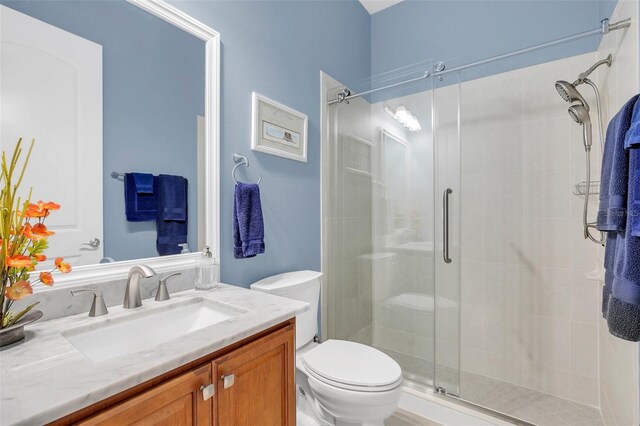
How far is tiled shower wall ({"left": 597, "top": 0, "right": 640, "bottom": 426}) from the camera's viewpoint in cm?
123

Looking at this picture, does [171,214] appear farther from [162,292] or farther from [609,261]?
[609,261]

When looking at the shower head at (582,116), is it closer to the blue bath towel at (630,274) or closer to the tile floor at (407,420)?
the blue bath towel at (630,274)

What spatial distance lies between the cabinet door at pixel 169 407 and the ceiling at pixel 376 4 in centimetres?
292

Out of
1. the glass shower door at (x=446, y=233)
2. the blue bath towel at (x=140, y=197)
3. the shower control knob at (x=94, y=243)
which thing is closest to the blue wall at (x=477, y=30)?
the glass shower door at (x=446, y=233)

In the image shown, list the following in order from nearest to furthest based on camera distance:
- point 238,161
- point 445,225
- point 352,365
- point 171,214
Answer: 1. point 171,214
2. point 352,365
3. point 238,161
4. point 445,225

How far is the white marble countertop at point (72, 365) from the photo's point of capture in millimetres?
533

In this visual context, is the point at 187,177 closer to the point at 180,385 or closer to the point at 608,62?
the point at 180,385

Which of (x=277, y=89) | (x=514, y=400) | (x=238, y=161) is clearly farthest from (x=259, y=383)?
(x=514, y=400)

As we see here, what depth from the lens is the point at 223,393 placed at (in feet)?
2.75

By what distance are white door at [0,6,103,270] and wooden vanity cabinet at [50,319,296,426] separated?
58 centimetres

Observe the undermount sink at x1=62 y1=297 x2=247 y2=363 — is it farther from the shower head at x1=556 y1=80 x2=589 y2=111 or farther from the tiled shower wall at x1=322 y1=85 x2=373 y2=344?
the shower head at x1=556 y1=80 x2=589 y2=111

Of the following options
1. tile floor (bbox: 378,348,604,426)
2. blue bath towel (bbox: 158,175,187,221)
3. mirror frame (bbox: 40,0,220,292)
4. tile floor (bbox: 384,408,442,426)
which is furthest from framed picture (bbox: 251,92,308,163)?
tile floor (bbox: 384,408,442,426)

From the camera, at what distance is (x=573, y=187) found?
75.1 inches

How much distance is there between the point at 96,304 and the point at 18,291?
265 mm
